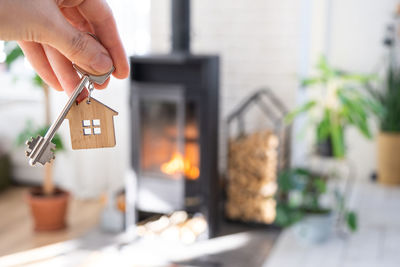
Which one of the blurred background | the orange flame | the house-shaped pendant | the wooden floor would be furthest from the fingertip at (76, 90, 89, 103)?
the wooden floor

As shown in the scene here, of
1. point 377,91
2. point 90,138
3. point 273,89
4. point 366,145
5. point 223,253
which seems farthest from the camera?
point 366,145

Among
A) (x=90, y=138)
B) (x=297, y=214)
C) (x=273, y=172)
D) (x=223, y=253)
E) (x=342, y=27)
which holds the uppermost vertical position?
(x=342, y=27)

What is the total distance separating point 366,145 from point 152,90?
2444 millimetres

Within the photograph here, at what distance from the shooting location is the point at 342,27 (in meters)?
4.51

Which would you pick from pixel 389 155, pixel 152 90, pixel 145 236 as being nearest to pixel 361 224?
pixel 389 155

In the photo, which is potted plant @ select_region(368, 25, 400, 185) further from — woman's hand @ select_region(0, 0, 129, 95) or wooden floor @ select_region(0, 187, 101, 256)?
woman's hand @ select_region(0, 0, 129, 95)

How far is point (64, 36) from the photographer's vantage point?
1.95ft

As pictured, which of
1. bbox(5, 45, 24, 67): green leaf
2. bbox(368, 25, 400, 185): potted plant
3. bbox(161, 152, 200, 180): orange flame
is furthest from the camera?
bbox(368, 25, 400, 185): potted plant

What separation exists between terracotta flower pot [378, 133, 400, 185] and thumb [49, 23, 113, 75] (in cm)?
402

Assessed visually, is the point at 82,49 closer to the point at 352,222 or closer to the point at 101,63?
the point at 101,63

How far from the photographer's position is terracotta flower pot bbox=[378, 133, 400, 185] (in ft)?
14.1

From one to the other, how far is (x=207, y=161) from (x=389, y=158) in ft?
6.63

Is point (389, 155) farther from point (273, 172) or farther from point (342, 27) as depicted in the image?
point (273, 172)

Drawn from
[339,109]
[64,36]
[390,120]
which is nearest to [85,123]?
[64,36]
